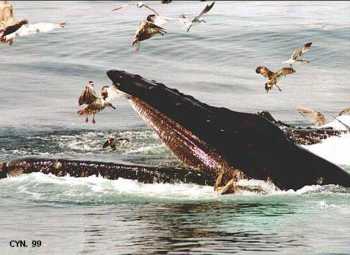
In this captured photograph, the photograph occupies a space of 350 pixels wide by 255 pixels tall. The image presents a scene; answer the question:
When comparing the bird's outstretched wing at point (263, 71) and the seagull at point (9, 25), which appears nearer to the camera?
the seagull at point (9, 25)

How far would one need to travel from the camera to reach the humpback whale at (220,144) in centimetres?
1463

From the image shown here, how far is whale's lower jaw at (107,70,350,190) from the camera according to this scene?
14.6 meters

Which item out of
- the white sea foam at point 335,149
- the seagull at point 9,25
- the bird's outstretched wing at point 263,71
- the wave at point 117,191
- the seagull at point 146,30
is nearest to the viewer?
the wave at point 117,191

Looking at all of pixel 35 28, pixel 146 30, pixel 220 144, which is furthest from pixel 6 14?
pixel 220 144

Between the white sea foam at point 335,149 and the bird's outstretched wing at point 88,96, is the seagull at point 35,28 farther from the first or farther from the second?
the white sea foam at point 335,149

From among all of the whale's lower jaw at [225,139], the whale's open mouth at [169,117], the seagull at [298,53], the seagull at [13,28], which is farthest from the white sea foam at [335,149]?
the seagull at [13,28]

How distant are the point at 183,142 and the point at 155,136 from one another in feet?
18.2

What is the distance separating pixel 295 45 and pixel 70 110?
15.8 m

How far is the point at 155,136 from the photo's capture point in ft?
67.8

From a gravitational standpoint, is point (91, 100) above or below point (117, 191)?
above

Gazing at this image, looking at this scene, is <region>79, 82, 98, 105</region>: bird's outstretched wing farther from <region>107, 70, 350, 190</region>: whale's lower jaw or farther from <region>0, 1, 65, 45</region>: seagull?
<region>107, 70, 350, 190</region>: whale's lower jaw

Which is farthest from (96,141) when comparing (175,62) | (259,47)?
(259,47)

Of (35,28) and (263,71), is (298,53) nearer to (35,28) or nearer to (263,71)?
(263,71)

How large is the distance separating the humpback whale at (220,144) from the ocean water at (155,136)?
0.18 meters
